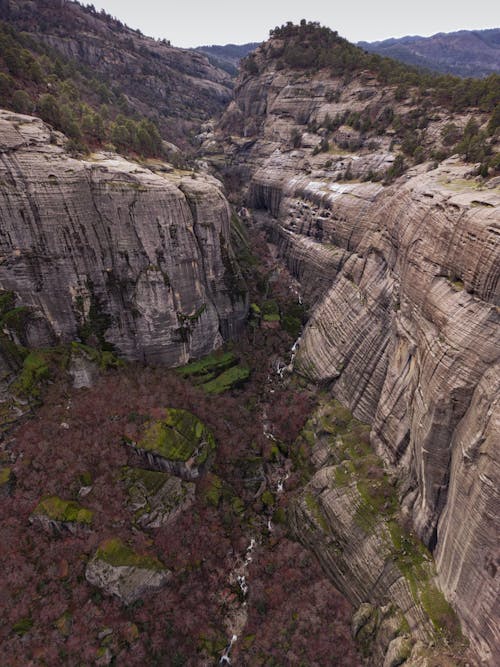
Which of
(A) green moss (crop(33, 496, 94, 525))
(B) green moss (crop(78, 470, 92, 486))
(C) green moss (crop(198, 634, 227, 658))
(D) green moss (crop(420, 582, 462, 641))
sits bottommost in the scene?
(C) green moss (crop(198, 634, 227, 658))

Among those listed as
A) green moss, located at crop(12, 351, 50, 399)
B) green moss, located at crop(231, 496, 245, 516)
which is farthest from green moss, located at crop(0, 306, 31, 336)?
green moss, located at crop(231, 496, 245, 516)

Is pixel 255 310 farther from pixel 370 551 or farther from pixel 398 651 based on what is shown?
pixel 398 651

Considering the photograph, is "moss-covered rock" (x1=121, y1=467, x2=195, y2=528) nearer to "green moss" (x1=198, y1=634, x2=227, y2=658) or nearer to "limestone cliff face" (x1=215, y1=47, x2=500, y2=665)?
"green moss" (x1=198, y1=634, x2=227, y2=658)

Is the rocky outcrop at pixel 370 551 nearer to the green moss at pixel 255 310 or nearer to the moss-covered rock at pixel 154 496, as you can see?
the moss-covered rock at pixel 154 496

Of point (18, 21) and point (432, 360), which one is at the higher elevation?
point (18, 21)

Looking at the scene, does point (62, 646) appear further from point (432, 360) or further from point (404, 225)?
point (404, 225)

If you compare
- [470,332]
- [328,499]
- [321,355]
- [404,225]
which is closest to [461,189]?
[404,225]
